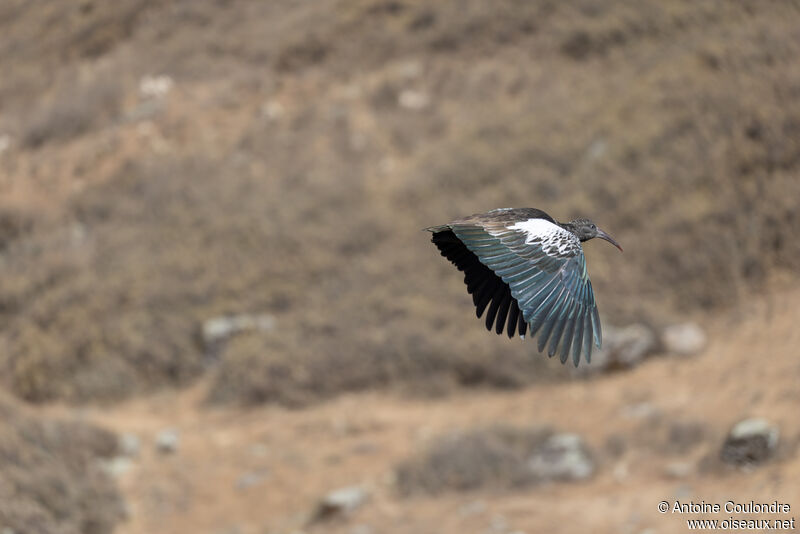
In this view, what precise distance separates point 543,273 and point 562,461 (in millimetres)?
6177

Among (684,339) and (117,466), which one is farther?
(684,339)

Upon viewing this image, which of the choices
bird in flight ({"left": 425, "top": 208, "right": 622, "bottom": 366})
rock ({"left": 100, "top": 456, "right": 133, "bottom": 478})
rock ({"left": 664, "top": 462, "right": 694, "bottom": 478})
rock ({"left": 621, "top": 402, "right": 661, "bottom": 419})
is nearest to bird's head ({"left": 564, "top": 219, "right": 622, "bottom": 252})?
bird in flight ({"left": 425, "top": 208, "right": 622, "bottom": 366})

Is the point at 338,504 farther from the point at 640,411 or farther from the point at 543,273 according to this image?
the point at 543,273

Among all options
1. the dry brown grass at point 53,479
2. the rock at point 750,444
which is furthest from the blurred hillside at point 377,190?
the dry brown grass at point 53,479

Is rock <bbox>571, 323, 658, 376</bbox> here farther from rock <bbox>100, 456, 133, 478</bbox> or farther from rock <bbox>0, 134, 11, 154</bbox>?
rock <bbox>0, 134, 11, 154</bbox>

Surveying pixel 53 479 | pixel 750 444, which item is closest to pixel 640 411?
pixel 750 444

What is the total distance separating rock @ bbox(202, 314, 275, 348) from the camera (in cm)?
1673

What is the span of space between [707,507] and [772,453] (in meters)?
1.05

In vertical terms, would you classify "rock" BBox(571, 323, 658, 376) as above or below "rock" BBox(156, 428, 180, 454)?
below

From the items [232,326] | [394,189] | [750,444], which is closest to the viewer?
[750,444]

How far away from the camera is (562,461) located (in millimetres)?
11742

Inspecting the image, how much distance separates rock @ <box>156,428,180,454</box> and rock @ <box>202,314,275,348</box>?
89.8 inches

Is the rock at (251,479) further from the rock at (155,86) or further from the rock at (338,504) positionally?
the rock at (155,86)

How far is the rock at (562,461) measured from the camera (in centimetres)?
1157
